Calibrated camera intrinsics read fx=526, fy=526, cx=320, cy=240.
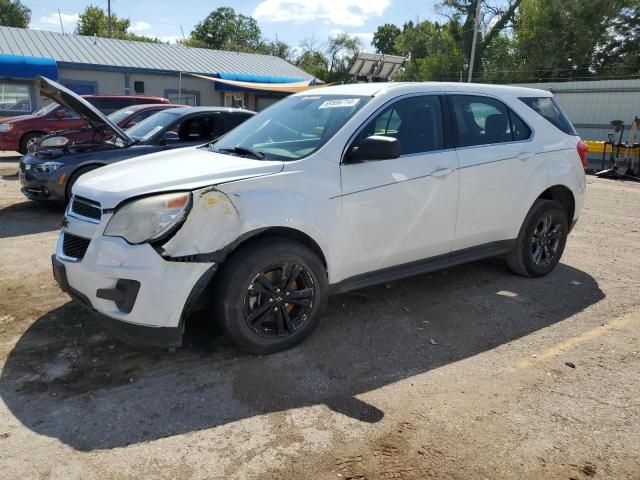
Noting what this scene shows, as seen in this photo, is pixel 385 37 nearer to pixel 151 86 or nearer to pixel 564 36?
pixel 564 36

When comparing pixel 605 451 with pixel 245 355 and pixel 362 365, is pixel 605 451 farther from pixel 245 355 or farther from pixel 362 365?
pixel 245 355

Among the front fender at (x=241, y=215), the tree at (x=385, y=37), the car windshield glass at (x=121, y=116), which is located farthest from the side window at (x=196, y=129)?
the tree at (x=385, y=37)

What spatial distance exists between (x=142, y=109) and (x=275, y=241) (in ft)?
26.6

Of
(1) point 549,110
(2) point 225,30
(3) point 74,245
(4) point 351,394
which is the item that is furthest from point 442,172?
(2) point 225,30

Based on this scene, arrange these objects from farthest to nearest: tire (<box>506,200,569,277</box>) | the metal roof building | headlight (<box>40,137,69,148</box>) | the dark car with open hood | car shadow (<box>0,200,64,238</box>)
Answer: the metal roof building
headlight (<box>40,137,69,148</box>)
the dark car with open hood
car shadow (<box>0,200,64,238</box>)
tire (<box>506,200,569,277</box>)

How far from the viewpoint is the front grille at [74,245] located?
10.9ft

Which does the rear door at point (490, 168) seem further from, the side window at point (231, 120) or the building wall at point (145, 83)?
the building wall at point (145, 83)

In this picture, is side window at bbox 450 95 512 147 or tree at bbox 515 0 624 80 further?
tree at bbox 515 0 624 80

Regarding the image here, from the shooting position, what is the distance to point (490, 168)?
4527mm

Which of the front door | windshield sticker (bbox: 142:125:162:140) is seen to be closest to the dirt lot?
the front door

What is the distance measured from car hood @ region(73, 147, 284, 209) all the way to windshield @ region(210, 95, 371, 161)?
Result: 241 mm

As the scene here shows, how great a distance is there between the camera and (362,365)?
139 inches

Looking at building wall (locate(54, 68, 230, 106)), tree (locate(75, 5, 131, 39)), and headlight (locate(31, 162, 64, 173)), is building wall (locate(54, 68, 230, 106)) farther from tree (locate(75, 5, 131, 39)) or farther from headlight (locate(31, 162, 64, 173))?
tree (locate(75, 5, 131, 39))

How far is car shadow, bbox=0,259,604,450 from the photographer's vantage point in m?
2.92
